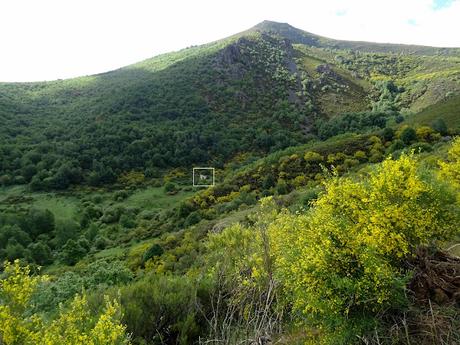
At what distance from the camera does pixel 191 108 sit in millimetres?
116188

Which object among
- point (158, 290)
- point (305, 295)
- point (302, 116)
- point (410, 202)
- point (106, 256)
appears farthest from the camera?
point (302, 116)

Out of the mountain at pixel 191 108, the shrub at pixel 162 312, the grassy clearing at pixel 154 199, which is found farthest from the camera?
the mountain at pixel 191 108

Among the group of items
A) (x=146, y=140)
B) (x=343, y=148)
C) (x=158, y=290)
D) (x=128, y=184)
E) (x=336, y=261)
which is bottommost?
(x=128, y=184)

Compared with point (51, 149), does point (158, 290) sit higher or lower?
higher

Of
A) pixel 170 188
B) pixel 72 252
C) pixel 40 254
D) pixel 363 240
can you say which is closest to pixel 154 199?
pixel 170 188

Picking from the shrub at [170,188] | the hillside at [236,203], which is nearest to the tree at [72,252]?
the hillside at [236,203]

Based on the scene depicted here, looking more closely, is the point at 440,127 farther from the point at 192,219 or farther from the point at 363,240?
the point at 363,240

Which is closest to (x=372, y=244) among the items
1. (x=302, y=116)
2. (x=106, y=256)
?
(x=106, y=256)

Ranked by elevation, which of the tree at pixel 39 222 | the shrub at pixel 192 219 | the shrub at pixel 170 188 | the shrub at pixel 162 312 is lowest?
the shrub at pixel 170 188

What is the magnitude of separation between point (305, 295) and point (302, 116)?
113 meters

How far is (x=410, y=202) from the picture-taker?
32.0 feet

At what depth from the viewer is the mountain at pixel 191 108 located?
9275 centimetres

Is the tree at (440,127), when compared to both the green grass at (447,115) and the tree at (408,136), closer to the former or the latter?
the green grass at (447,115)

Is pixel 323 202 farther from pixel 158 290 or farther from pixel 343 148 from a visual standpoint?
pixel 343 148
